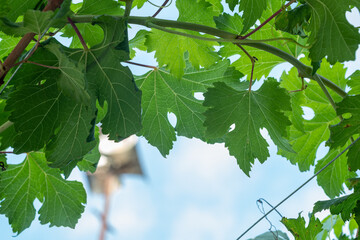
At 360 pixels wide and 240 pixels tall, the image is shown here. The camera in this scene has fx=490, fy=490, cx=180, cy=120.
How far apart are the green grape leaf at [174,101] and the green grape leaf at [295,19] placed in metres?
0.18

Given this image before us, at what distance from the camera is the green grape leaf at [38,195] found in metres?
1.02

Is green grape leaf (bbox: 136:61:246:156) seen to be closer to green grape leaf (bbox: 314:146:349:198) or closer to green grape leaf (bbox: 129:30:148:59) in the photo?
green grape leaf (bbox: 129:30:148:59)

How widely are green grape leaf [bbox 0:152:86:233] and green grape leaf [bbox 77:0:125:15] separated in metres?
0.39

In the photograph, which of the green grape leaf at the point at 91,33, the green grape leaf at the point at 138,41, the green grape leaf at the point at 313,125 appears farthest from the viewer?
the green grape leaf at the point at 313,125

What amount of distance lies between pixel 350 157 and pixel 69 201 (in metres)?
0.58

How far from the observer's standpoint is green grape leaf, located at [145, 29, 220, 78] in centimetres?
91

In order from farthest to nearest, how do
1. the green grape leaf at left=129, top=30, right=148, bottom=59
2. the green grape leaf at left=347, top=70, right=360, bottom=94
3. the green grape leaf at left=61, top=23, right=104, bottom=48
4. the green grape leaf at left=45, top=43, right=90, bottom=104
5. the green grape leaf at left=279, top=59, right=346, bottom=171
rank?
the green grape leaf at left=279, top=59, right=346, bottom=171
the green grape leaf at left=347, top=70, right=360, bottom=94
the green grape leaf at left=129, top=30, right=148, bottom=59
the green grape leaf at left=61, top=23, right=104, bottom=48
the green grape leaf at left=45, top=43, right=90, bottom=104

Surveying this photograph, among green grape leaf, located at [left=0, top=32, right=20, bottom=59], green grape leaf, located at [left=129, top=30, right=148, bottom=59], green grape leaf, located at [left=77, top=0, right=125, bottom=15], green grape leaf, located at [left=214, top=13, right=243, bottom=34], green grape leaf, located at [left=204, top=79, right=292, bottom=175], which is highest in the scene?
green grape leaf, located at [left=0, top=32, right=20, bottom=59]

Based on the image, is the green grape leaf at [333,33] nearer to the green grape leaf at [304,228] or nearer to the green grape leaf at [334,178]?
the green grape leaf at [304,228]

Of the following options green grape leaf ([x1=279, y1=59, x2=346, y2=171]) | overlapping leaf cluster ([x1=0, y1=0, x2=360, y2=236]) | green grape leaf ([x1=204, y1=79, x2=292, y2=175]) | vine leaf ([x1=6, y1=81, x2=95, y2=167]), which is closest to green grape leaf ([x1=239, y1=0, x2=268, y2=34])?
overlapping leaf cluster ([x1=0, y1=0, x2=360, y2=236])

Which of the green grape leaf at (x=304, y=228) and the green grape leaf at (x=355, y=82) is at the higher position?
the green grape leaf at (x=355, y=82)

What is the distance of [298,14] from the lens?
2.58 ft

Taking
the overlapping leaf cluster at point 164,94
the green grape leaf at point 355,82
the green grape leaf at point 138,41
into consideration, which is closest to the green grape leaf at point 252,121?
the overlapping leaf cluster at point 164,94

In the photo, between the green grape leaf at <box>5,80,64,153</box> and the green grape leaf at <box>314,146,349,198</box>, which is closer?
the green grape leaf at <box>5,80,64,153</box>
